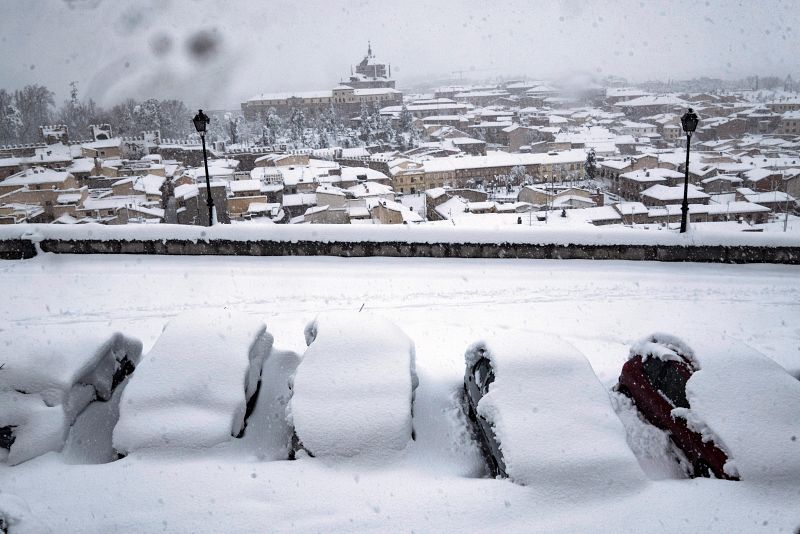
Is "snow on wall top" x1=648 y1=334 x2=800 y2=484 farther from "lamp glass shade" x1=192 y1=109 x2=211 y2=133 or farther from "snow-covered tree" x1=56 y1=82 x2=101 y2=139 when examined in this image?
"snow-covered tree" x1=56 y1=82 x2=101 y2=139

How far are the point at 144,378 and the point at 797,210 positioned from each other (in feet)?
117

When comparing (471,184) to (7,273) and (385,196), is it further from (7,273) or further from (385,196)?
(7,273)

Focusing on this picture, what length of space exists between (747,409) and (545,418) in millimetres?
1603

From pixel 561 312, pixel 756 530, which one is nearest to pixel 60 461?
pixel 756 530

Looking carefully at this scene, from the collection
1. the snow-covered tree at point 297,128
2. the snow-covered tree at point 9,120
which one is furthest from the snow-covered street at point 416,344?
the snow-covered tree at point 297,128

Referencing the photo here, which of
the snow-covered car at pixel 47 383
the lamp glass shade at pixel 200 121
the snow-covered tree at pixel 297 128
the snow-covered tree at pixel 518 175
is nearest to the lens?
the snow-covered car at pixel 47 383

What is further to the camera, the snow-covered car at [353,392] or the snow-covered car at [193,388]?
the snow-covered car at [193,388]

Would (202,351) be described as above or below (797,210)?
above

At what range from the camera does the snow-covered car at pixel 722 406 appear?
403 centimetres

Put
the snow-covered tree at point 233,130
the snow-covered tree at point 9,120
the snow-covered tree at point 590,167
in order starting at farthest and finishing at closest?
the snow-covered tree at point 233,130, the snow-covered tree at point 9,120, the snow-covered tree at point 590,167

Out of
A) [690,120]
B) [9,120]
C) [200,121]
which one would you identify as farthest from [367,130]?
[690,120]

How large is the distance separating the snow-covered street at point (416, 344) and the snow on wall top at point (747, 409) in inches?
7.8

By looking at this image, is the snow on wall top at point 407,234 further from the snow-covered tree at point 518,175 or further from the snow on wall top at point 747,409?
the snow-covered tree at point 518,175

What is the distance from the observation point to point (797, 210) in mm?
30703
